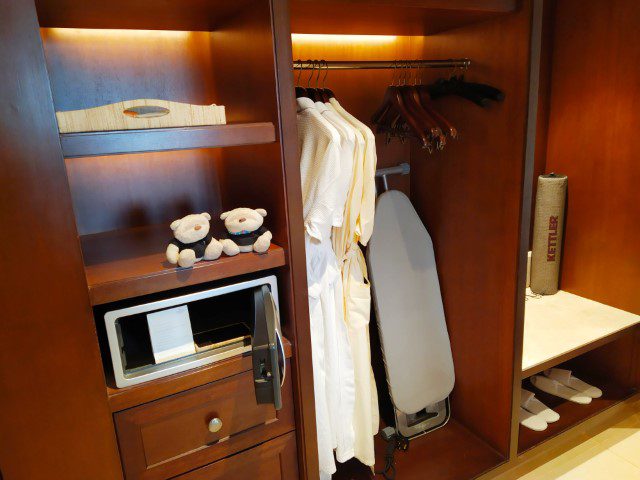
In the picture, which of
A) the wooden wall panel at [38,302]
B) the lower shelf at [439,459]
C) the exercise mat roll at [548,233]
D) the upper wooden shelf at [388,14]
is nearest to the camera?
the wooden wall panel at [38,302]

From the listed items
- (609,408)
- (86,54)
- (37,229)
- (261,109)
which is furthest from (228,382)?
(609,408)

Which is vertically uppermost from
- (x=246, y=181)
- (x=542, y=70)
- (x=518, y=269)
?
(x=542, y=70)

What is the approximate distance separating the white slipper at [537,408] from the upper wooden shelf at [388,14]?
151 cm

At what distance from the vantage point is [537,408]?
1.96m

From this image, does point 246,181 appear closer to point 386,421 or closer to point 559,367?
point 386,421

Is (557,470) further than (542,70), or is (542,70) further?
(542,70)

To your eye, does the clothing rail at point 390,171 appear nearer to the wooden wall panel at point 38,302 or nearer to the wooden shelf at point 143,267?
the wooden shelf at point 143,267

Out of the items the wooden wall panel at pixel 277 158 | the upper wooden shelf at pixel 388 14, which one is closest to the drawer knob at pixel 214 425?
the wooden wall panel at pixel 277 158

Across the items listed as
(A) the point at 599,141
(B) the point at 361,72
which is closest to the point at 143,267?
(B) the point at 361,72

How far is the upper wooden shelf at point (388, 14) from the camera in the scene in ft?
3.85

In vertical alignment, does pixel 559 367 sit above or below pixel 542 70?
below

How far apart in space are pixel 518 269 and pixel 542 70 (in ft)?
3.34

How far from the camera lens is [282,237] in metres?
1.13

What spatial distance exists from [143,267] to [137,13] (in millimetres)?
609
